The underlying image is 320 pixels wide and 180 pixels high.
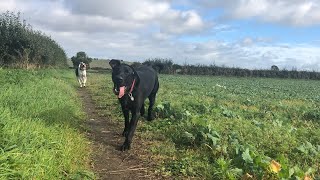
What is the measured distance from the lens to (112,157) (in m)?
6.98

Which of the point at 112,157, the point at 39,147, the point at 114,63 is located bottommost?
the point at 112,157

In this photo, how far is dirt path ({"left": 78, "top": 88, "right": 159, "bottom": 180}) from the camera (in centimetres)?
606

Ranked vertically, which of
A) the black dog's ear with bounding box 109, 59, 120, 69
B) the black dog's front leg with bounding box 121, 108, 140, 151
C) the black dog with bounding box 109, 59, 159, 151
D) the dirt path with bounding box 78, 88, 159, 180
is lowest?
the dirt path with bounding box 78, 88, 159, 180

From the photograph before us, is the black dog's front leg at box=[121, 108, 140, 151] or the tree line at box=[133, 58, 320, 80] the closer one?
the black dog's front leg at box=[121, 108, 140, 151]

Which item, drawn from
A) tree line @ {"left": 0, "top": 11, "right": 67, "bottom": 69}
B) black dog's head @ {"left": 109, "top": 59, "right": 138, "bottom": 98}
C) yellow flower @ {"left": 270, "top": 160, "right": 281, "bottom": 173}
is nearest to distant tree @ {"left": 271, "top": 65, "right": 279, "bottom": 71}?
tree line @ {"left": 0, "top": 11, "right": 67, "bottom": 69}

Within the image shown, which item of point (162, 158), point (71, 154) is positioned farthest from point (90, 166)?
point (162, 158)

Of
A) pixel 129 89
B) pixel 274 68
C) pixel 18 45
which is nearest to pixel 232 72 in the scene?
pixel 274 68

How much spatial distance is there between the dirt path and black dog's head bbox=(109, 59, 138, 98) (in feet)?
3.80

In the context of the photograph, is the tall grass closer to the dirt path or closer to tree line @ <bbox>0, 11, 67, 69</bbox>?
the dirt path

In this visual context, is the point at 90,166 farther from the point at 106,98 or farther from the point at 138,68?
the point at 106,98

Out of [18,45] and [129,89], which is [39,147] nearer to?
[129,89]

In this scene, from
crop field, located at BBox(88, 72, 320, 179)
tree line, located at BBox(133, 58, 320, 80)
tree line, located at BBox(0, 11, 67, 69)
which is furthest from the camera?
tree line, located at BBox(133, 58, 320, 80)

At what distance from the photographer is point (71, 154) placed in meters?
6.26

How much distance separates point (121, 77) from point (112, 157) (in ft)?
5.35
